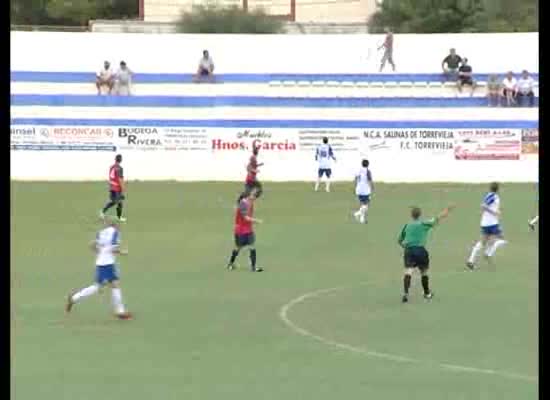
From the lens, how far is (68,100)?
39594 millimetres

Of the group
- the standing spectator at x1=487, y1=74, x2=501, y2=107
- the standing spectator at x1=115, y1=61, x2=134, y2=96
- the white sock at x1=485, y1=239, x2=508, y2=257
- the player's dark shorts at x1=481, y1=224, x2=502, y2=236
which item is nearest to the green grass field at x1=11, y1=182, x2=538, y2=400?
the white sock at x1=485, y1=239, x2=508, y2=257

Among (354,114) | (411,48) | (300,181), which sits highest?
(411,48)

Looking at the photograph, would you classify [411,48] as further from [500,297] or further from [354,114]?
[500,297]

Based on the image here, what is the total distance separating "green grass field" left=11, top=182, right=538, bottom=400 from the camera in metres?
10.2

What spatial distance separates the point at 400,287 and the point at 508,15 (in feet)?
162

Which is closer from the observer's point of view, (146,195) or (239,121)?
(146,195)

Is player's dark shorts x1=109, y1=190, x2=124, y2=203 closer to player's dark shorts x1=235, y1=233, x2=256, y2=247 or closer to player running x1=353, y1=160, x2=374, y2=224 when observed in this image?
player running x1=353, y1=160, x2=374, y2=224

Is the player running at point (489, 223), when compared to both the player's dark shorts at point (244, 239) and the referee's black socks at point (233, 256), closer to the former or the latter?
the player's dark shorts at point (244, 239)

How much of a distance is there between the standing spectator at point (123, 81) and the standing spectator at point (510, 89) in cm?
1432

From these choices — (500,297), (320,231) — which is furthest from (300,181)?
(500,297)

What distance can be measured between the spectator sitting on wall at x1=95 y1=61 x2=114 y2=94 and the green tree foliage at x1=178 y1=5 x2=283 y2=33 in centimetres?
1726

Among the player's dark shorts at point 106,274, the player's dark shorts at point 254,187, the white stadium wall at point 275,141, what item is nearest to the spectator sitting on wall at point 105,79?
the white stadium wall at point 275,141
